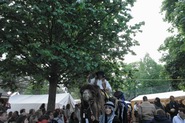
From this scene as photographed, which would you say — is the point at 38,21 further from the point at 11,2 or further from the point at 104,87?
the point at 104,87

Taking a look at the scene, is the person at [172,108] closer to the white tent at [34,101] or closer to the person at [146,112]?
the person at [146,112]

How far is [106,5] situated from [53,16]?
3284 millimetres

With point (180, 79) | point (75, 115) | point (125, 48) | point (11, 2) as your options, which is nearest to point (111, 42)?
point (125, 48)

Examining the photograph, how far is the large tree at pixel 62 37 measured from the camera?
39.4 feet

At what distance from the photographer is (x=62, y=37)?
13695 mm

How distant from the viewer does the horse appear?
6.41 meters

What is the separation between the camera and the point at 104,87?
309 inches

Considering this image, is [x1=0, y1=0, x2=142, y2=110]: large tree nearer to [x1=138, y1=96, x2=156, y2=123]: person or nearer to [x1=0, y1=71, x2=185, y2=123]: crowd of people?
[x1=0, y1=71, x2=185, y2=123]: crowd of people

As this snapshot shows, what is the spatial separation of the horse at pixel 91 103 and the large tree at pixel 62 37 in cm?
509

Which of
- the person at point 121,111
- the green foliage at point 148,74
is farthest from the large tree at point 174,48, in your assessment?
the green foliage at point 148,74

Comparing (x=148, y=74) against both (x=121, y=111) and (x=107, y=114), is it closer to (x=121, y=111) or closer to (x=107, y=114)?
(x=121, y=111)

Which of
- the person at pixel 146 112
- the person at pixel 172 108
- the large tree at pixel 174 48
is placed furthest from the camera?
the large tree at pixel 174 48

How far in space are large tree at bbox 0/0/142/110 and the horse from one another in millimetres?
5095

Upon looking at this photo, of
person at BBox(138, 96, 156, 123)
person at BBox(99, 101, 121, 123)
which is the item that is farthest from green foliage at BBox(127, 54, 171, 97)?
person at BBox(99, 101, 121, 123)
